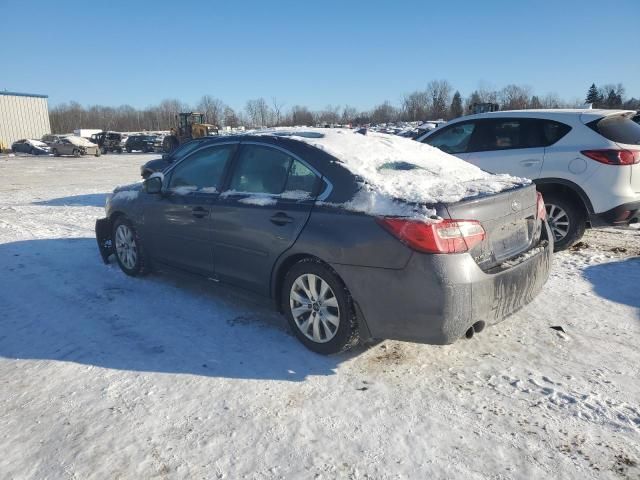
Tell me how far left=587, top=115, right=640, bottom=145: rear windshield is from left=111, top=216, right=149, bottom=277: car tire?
17.3 feet

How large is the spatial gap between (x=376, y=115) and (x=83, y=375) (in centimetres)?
11378

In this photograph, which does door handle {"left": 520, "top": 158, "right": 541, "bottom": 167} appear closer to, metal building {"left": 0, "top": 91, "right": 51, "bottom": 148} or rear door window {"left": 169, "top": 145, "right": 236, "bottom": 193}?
rear door window {"left": 169, "top": 145, "right": 236, "bottom": 193}

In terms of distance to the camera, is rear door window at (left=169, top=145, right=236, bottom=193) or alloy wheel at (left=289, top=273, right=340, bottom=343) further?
rear door window at (left=169, top=145, right=236, bottom=193)

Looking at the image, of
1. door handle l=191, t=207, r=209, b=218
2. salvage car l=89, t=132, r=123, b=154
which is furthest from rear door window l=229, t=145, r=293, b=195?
salvage car l=89, t=132, r=123, b=154

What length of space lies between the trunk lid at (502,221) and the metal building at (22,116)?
53.6m

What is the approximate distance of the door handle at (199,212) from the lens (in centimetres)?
430

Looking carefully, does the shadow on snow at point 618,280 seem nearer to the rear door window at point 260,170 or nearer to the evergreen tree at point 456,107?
the rear door window at point 260,170

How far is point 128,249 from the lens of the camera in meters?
5.40

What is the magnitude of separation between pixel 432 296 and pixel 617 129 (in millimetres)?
4213

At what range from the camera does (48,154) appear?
3822 cm

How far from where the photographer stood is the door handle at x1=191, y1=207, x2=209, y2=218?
4.30 meters

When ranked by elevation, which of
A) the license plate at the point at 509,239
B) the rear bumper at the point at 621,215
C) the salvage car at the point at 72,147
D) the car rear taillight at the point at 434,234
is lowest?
the rear bumper at the point at 621,215

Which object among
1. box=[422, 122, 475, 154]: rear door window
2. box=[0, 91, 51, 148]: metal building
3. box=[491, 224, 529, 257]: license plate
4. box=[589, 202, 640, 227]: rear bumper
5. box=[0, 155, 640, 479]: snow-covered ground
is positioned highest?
box=[0, 91, 51, 148]: metal building

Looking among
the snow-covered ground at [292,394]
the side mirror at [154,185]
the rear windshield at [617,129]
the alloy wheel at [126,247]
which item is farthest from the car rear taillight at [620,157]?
the alloy wheel at [126,247]
